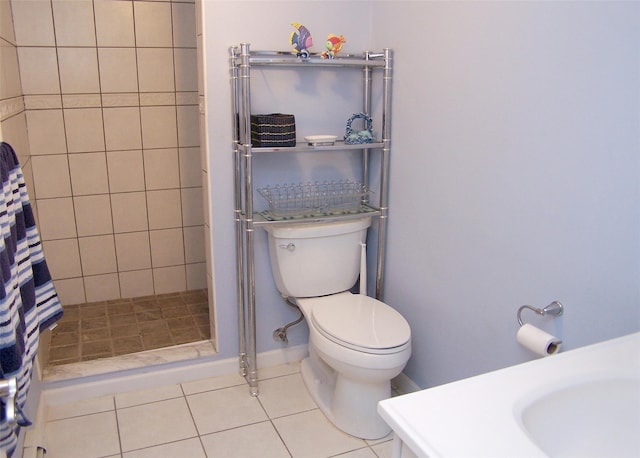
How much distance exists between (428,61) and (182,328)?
182 cm

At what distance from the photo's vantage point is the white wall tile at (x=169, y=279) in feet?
10.5

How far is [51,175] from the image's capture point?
281 cm

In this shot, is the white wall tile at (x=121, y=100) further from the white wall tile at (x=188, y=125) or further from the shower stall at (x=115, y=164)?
the white wall tile at (x=188, y=125)

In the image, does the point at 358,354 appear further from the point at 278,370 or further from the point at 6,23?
the point at 6,23

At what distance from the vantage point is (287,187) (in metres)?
2.40

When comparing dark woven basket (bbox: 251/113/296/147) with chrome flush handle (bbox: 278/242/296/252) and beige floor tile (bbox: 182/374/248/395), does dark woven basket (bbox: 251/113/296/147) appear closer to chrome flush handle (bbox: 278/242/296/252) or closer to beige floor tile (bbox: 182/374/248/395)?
chrome flush handle (bbox: 278/242/296/252)

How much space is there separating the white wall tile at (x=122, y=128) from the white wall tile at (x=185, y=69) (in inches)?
11.2

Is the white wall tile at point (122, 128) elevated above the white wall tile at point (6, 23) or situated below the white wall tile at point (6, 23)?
below

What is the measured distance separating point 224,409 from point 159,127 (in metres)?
1.60

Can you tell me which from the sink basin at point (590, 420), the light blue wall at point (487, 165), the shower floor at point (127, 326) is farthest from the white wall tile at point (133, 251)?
the sink basin at point (590, 420)

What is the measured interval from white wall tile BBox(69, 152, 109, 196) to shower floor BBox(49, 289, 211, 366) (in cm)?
67


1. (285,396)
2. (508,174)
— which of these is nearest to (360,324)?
(285,396)

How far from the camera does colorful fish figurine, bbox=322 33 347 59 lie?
2125 mm

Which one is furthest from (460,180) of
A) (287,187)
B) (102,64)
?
(102,64)
